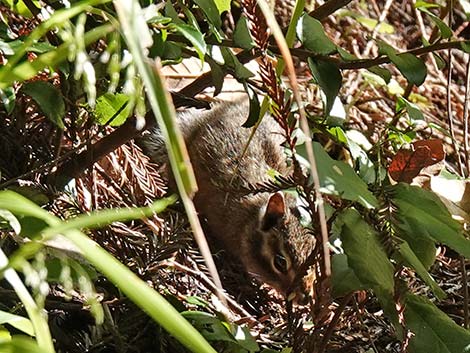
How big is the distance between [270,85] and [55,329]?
736mm

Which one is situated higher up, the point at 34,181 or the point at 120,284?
the point at 120,284

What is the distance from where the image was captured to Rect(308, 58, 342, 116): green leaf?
1.66m

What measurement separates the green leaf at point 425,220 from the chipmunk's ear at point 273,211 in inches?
58.7

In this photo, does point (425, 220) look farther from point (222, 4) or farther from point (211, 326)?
point (222, 4)

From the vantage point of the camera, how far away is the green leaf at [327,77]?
166 centimetres

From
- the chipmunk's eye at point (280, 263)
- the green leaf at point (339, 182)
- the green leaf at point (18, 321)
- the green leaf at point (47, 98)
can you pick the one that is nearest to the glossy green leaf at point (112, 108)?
the green leaf at point (47, 98)

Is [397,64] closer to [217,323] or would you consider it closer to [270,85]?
[270,85]

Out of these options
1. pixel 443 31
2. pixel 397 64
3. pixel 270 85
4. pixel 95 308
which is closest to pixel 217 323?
pixel 270 85

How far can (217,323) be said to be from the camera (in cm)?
177

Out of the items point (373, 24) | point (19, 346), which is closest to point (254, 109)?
point (19, 346)

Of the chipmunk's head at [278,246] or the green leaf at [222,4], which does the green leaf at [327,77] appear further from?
the chipmunk's head at [278,246]

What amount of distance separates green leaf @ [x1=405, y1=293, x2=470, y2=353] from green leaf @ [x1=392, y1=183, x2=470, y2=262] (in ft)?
0.50

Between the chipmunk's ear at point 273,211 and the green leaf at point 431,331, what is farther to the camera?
the chipmunk's ear at point 273,211

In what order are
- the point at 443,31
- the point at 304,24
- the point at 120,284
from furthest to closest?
1. the point at 443,31
2. the point at 304,24
3. the point at 120,284
